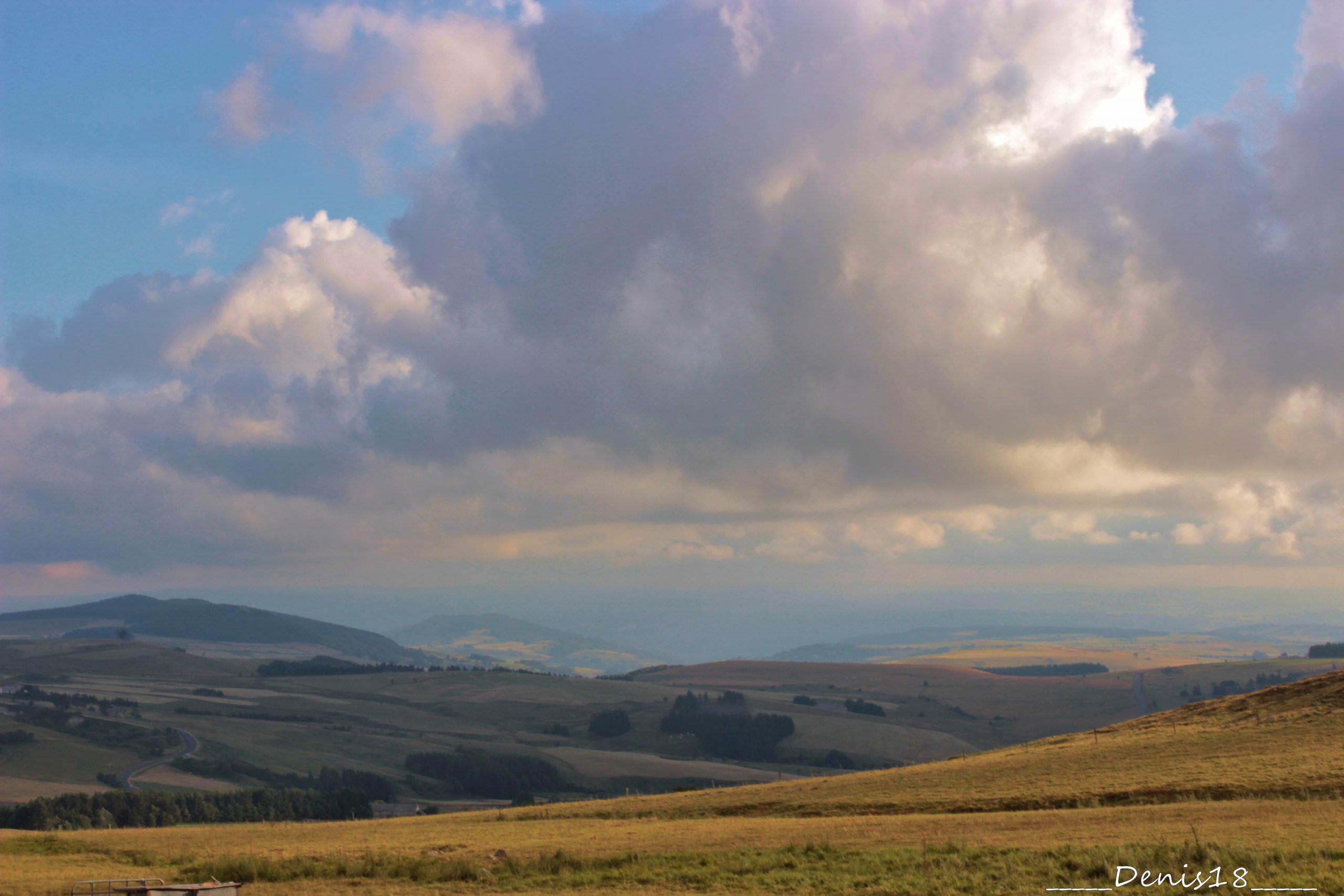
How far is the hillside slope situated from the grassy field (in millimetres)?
257

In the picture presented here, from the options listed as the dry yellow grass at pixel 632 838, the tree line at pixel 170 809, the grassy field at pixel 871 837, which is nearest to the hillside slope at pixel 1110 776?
the grassy field at pixel 871 837

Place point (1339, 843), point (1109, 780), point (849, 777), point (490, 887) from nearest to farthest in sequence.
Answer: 1. point (1339, 843)
2. point (490, 887)
3. point (1109, 780)
4. point (849, 777)

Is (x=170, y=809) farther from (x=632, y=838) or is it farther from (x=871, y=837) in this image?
(x=871, y=837)

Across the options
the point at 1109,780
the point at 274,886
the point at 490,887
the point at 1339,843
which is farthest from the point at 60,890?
the point at 1109,780

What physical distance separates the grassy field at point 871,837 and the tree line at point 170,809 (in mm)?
77444

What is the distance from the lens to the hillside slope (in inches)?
2296

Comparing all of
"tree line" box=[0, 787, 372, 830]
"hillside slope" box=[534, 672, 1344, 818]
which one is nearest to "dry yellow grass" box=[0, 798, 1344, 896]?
"hillside slope" box=[534, 672, 1344, 818]

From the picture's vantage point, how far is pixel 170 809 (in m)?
159

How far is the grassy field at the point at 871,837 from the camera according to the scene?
3678 centimetres

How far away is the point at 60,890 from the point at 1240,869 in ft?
140

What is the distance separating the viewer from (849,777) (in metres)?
80.9

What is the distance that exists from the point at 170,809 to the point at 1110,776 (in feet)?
476

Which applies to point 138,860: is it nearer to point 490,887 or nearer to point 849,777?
point 490,887

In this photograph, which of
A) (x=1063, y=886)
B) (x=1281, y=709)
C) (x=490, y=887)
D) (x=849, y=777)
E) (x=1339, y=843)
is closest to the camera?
(x=1063, y=886)
